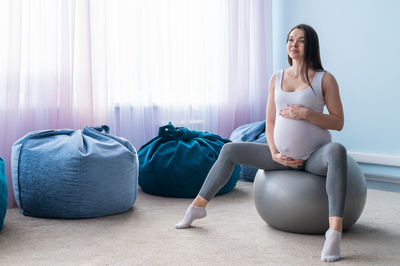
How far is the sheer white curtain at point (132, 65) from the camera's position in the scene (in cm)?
307

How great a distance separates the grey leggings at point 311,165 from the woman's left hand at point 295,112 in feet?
0.57

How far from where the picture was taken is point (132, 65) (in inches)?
144

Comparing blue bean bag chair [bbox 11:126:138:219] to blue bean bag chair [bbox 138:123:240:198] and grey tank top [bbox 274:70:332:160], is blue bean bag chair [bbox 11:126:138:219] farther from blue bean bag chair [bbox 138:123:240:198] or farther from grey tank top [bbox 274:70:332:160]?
grey tank top [bbox 274:70:332:160]

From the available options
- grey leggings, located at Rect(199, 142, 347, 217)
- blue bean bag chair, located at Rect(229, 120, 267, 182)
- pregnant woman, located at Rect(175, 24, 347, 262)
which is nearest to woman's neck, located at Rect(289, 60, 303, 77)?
pregnant woman, located at Rect(175, 24, 347, 262)

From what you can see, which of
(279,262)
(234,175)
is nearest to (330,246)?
(279,262)

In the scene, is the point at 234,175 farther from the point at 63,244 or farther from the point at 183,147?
the point at 63,244

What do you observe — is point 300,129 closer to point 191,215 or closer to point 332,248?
point 332,248

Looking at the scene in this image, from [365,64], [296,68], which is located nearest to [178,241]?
[296,68]

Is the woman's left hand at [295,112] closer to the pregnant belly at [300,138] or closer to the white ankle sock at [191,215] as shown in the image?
the pregnant belly at [300,138]

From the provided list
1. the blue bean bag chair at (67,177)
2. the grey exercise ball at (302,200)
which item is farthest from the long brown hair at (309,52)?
the blue bean bag chair at (67,177)

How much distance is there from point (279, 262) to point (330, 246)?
0.74 ft

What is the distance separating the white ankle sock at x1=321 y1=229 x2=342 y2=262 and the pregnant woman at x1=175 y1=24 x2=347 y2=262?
0.59 feet

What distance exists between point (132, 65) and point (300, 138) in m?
1.78

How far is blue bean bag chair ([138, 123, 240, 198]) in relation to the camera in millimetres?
3221
